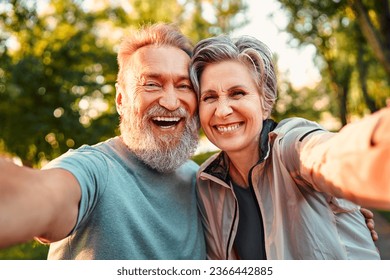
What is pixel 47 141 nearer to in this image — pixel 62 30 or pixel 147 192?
pixel 62 30

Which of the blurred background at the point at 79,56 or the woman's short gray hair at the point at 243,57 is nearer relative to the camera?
the woman's short gray hair at the point at 243,57

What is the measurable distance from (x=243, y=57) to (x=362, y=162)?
1.17 meters

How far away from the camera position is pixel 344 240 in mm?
1873

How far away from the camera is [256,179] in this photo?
1.98 meters

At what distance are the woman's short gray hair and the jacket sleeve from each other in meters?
0.92

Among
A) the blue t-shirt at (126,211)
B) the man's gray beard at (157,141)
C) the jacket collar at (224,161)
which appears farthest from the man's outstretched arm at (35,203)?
the jacket collar at (224,161)

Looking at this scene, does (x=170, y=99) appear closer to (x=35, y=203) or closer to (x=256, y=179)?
(x=256, y=179)

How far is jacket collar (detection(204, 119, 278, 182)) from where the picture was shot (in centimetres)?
202

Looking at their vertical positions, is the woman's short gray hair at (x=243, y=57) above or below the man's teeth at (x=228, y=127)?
above

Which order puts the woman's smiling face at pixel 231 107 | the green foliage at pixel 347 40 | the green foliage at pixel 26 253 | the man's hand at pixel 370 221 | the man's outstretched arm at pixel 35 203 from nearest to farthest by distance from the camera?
the man's outstretched arm at pixel 35 203
the woman's smiling face at pixel 231 107
the man's hand at pixel 370 221
the green foliage at pixel 26 253
the green foliage at pixel 347 40

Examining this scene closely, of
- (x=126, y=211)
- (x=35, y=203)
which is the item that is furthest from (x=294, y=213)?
(x=35, y=203)

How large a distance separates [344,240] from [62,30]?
1266 cm

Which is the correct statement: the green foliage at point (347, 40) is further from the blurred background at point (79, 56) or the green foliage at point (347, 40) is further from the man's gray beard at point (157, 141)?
the man's gray beard at point (157, 141)

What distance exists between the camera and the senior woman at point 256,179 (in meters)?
1.81
